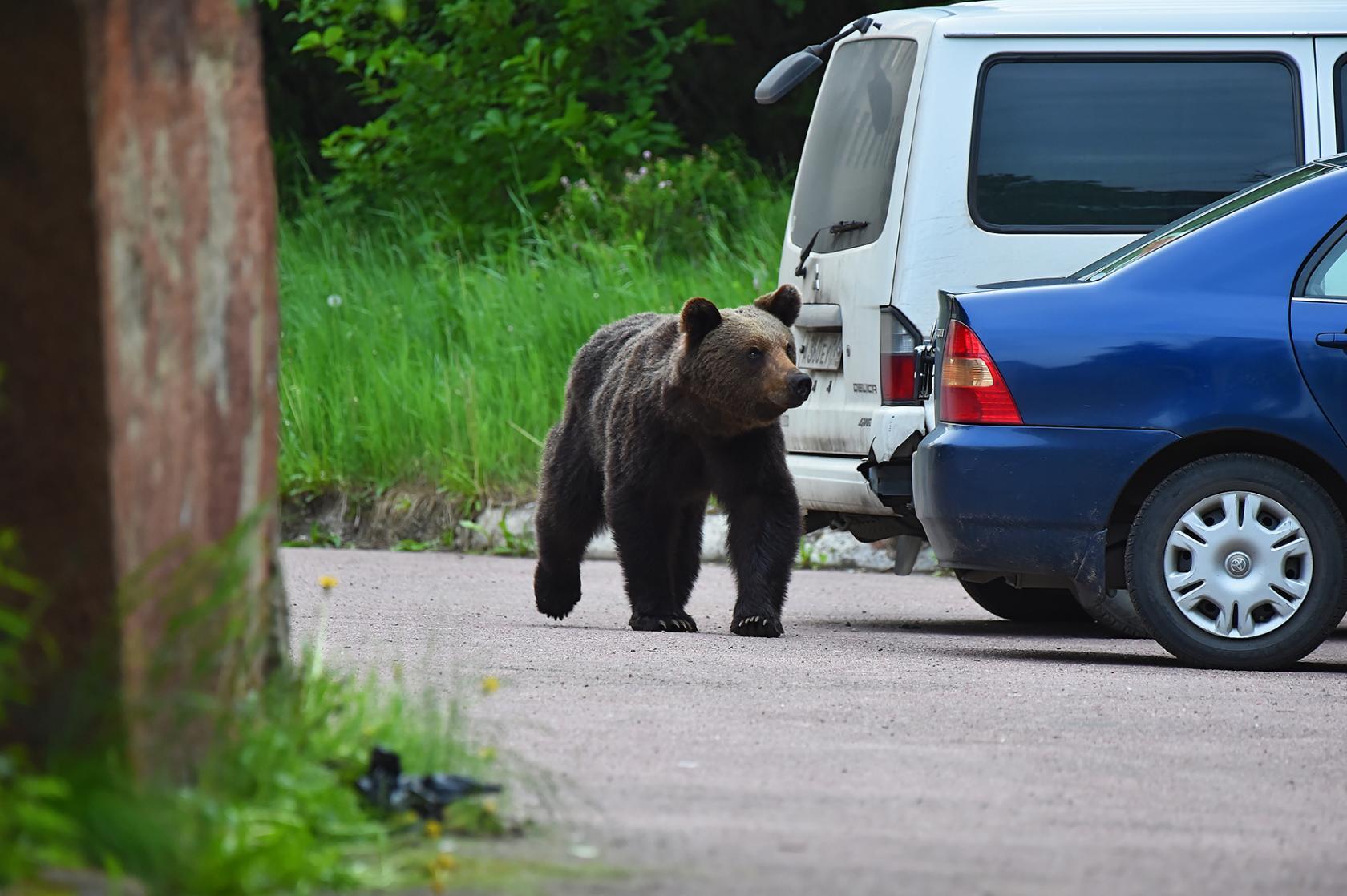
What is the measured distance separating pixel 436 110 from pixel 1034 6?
1074 centimetres

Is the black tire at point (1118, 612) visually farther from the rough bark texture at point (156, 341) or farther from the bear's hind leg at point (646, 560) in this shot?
the rough bark texture at point (156, 341)

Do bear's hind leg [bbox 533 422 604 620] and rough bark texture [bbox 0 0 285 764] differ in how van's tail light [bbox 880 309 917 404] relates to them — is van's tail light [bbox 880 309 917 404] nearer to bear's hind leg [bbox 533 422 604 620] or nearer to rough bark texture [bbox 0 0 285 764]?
bear's hind leg [bbox 533 422 604 620]

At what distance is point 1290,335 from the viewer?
23.3 feet

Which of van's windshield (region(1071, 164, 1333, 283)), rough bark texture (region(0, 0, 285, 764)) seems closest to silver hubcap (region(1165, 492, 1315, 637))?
van's windshield (region(1071, 164, 1333, 283))

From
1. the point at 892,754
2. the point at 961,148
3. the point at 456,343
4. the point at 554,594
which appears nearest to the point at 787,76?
the point at 961,148

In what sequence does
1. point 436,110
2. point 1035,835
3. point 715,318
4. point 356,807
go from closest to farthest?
point 356,807, point 1035,835, point 715,318, point 436,110

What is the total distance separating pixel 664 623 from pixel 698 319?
1.22 m

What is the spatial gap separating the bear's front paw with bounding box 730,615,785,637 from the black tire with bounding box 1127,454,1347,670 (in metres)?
1.56

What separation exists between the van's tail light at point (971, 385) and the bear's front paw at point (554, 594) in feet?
7.54

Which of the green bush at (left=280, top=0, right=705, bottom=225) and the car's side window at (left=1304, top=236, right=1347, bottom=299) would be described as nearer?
the car's side window at (left=1304, top=236, right=1347, bottom=299)

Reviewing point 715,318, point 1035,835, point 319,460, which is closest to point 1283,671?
point 715,318

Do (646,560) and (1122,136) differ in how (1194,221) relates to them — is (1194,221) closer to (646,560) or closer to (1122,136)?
(1122,136)

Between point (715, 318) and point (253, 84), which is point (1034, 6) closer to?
point (715, 318)

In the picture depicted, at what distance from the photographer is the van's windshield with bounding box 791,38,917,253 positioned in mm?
8875
